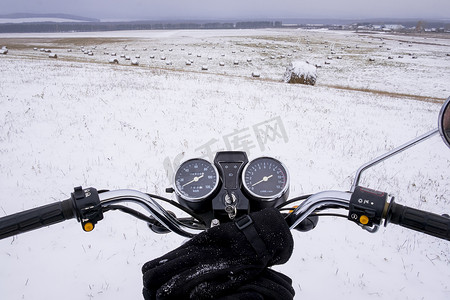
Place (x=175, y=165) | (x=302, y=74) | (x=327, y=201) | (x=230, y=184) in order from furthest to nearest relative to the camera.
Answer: (x=302, y=74) → (x=175, y=165) → (x=230, y=184) → (x=327, y=201)

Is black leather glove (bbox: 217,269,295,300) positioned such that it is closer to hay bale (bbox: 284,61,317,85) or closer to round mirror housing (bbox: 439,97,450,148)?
round mirror housing (bbox: 439,97,450,148)

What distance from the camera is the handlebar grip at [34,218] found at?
118cm

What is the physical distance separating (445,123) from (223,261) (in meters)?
1.50

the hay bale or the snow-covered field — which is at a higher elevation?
the hay bale

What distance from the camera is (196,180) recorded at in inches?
66.7

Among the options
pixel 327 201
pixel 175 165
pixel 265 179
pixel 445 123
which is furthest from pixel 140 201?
pixel 175 165

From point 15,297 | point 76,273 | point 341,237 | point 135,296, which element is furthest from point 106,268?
point 341,237

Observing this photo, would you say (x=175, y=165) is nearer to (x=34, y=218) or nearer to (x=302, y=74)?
(x=34, y=218)

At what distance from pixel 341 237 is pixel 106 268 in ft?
9.35

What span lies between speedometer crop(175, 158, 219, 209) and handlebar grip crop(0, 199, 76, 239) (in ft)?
1.81

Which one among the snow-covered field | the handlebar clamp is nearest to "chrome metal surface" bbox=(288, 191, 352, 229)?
the handlebar clamp

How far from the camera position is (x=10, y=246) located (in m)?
3.32

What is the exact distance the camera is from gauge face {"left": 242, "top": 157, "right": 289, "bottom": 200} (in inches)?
63.2

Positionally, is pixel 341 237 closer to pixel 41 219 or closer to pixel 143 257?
pixel 143 257
